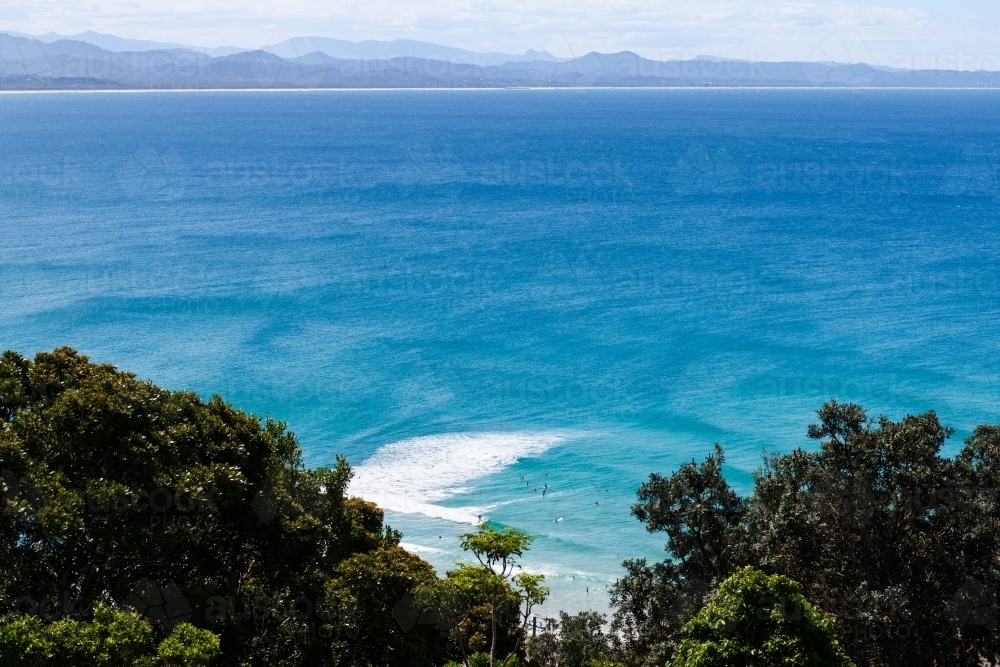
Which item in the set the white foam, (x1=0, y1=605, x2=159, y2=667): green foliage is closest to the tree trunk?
(x1=0, y1=605, x2=159, y2=667): green foliage

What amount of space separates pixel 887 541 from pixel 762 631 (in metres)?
6.15

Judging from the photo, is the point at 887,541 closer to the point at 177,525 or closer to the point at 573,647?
the point at 573,647

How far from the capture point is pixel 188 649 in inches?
551

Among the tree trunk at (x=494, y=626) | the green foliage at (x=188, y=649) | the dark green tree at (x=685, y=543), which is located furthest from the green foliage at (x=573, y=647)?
the green foliage at (x=188, y=649)

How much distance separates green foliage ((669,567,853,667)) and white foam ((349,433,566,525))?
25537mm

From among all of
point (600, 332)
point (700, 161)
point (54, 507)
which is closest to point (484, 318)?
point (600, 332)

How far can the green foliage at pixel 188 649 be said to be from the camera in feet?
45.9

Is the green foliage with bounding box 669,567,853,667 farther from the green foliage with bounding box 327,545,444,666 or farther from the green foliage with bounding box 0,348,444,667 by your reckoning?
the green foliage with bounding box 0,348,444,667

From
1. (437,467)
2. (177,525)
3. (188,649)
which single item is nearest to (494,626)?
(177,525)

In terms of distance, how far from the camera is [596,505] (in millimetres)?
42438

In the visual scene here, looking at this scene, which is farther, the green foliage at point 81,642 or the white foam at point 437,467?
the white foam at point 437,467

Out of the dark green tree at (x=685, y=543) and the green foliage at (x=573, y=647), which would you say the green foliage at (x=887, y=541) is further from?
the green foliage at (x=573, y=647)

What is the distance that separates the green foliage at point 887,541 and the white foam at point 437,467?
21.2m

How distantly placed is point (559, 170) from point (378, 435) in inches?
4079
